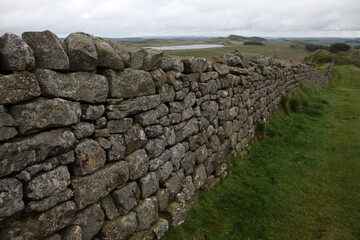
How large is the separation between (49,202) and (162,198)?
2.14 m

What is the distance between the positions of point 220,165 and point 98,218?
3906 millimetres

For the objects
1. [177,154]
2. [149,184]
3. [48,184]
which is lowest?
[149,184]

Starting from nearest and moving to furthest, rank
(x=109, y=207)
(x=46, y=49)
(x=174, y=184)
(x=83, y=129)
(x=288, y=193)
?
(x=46, y=49), (x=83, y=129), (x=109, y=207), (x=174, y=184), (x=288, y=193)

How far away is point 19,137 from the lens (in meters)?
2.61

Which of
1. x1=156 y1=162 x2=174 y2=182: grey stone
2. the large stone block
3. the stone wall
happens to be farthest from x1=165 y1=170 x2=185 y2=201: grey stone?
the large stone block

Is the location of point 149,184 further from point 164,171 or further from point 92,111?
point 92,111

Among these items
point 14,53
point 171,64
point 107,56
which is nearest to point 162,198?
point 171,64

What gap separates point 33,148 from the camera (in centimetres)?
262

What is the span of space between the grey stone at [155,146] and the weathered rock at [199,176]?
140 centimetres

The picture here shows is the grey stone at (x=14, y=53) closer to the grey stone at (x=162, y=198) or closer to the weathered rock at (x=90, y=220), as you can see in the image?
the weathered rock at (x=90, y=220)

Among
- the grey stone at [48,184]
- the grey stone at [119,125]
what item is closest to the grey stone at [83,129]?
the grey stone at [119,125]

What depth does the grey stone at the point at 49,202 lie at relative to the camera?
2.66 m

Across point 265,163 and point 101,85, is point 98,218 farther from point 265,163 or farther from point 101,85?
point 265,163

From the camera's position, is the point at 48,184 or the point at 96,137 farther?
the point at 96,137
